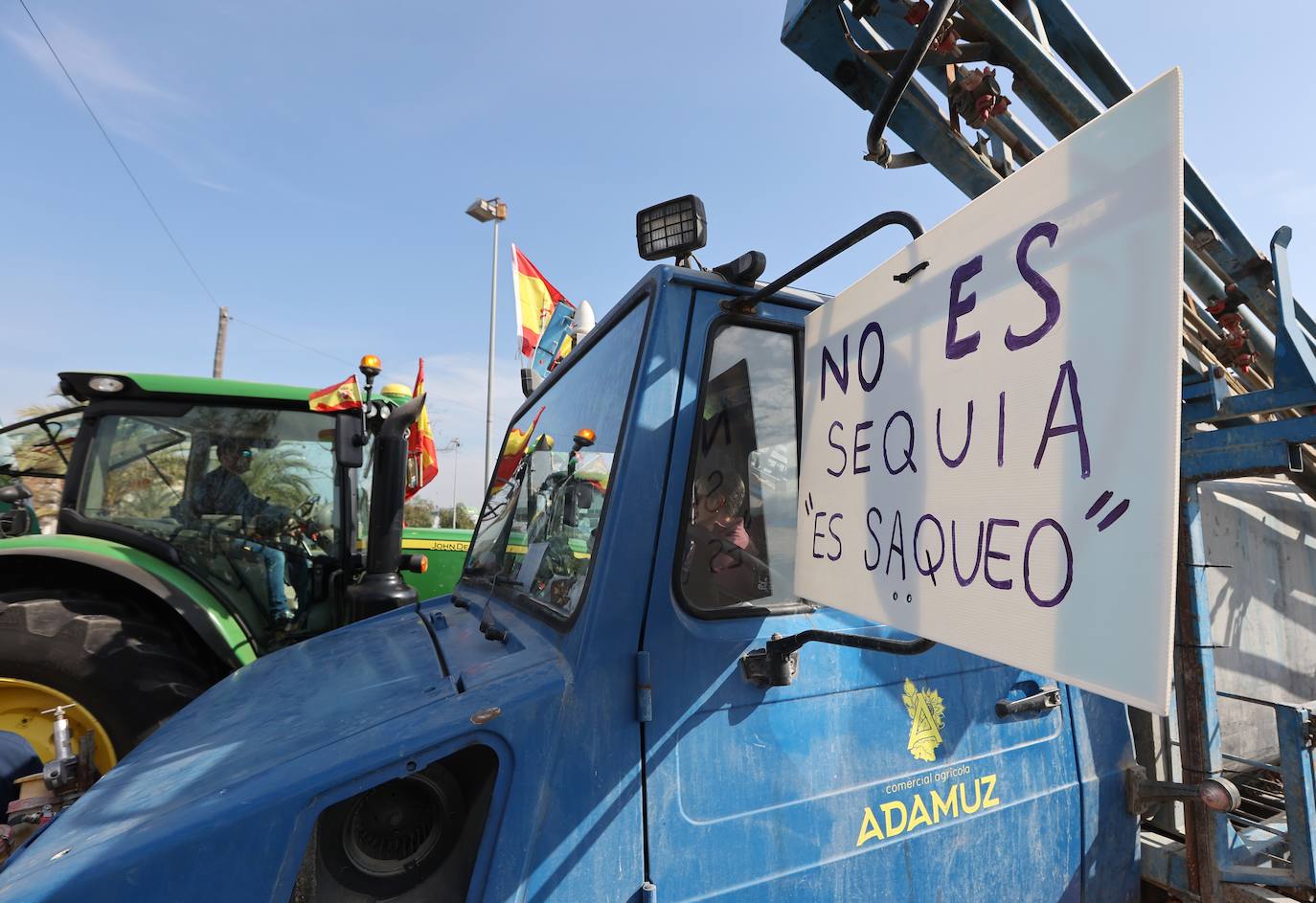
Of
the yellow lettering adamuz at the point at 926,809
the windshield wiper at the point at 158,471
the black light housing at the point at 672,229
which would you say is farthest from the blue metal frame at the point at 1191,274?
the windshield wiper at the point at 158,471

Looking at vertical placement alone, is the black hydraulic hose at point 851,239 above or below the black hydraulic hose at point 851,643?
above

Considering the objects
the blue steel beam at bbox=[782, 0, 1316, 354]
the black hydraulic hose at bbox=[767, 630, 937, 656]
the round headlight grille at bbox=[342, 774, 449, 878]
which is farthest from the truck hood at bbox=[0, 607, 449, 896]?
the blue steel beam at bbox=[782, 0, 1316, 354]

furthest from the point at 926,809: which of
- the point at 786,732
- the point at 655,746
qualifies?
the point at 655,746

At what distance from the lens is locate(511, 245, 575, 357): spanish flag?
356 inches

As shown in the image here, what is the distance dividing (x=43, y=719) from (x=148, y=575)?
724mm

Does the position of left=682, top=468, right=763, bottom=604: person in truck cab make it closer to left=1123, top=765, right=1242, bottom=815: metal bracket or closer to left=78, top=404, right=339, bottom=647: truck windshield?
left=1123, top=765, right=1242, bottom=815: metal bracket

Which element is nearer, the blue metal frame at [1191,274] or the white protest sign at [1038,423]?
the white protest sign at [1038,423]

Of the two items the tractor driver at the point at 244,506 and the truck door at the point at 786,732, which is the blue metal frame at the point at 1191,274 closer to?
the truck door at the point at 786,732

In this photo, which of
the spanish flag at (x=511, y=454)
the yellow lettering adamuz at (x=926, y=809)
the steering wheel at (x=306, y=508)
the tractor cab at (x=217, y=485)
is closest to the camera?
the yellow lettering adamuz at (x=926, y=809)

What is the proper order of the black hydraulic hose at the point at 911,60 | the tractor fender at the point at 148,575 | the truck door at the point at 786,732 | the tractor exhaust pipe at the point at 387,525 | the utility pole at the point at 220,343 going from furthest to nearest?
the utility pole at the point at 220,343 → the tractor exhaust pipe at the point at 387,525 → the tractor fender at the point at 148,575 → the truck door at the point at 786,732 → the black hydraulic hose at the point at 911,60

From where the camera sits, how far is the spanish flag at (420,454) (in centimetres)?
490

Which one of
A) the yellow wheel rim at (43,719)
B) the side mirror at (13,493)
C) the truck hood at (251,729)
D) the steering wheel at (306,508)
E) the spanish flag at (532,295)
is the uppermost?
the spanish flag at (532,295)

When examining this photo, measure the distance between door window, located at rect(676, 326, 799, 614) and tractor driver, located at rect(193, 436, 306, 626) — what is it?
3.50 m

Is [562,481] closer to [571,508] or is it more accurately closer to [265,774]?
[571,508]
